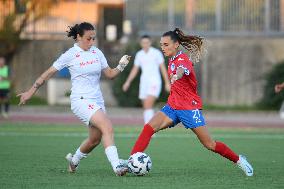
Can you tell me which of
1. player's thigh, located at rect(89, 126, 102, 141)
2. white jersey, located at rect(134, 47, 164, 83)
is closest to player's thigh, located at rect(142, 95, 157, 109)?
white jersey, located at rect(134, 47, 164, 83)

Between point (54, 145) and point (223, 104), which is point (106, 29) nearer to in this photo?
point (223, 104)

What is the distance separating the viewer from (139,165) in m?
13.1

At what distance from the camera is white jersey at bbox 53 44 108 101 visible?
531 inches

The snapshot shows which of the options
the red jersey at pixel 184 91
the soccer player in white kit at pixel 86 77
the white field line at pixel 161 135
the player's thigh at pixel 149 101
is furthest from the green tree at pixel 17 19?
the red jersey at pixel 184 91

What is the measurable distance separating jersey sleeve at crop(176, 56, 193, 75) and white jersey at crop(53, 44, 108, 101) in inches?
47.1

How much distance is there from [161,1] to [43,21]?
Answer: 16.9 ft

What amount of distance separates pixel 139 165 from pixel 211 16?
24195 millimetres

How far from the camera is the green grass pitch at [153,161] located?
40.8 ft

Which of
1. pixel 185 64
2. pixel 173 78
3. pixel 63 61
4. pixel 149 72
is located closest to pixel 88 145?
pixel 63 61

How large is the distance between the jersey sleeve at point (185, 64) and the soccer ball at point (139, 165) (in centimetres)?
131

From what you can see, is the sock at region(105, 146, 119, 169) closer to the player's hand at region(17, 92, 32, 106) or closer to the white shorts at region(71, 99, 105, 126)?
the white shorts at region(71, 99, 105, 126)

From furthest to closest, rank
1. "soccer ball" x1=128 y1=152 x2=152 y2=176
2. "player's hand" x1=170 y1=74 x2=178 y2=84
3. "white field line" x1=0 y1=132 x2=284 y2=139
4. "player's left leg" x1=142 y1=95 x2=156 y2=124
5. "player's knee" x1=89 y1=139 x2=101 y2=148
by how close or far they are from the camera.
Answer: "player's left leg" x1=142 y1=95 x2=156 y2=124 → "white field line" x1=0 y1=132 x2=284 y2=139 → "player's knee" x1=89 y1=139 x2=101 y2=148 → "soccer ball" x1=128 y1=152 x2=152 y2=176 → "player's hand" x1=170 y1=74 x2=178 y2=84

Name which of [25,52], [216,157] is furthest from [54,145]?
[25,52]

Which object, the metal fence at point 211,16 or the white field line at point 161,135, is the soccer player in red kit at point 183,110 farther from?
the metal fence at point 211,16
